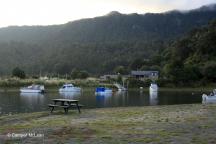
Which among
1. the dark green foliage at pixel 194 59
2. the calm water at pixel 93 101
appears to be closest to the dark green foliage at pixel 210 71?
the dark green foliage at pixel 194 59

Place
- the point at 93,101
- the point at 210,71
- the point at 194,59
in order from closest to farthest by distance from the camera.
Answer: the point at 93,101 → the point at 210,71 → the point at 194,59

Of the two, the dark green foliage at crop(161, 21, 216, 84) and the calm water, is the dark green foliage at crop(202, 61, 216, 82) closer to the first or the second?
the dark green foliage at crop(161, 21, 216, 84)

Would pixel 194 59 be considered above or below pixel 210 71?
above

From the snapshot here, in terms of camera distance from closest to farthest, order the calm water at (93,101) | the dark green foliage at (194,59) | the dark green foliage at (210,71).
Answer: the calm water at (93,101), the dark green foliage at (210,71), the dark green foliage at (194,59)

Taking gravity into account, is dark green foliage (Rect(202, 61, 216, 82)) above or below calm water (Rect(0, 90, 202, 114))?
above

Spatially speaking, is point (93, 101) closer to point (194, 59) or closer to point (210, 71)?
point (210, 71)

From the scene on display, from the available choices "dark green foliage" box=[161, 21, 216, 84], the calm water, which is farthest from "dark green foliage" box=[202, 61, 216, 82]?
the calm water

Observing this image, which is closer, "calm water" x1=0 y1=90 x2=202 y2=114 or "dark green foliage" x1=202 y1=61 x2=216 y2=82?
"calm water" x1=0 y1=90 x2=202 y2=114

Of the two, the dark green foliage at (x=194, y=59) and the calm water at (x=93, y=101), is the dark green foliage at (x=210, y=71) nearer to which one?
the dark green foliage at (x=194, y=59)

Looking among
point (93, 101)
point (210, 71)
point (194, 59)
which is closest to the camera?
point (93, 101)

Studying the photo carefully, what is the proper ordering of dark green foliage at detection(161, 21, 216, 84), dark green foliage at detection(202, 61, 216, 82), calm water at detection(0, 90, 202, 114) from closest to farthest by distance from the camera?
calm water at detection(0, 90, 202, 114) < dark green foliage at detection(202, 61, 216, 82) < dark green foliage at detection(161, 21, 216, 84)

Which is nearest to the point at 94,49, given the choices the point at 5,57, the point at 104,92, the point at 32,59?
the point at 32,59

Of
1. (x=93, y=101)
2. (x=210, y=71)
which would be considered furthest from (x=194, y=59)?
(x=93, y=101)

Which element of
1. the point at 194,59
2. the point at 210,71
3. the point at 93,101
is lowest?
the point at 93,101
